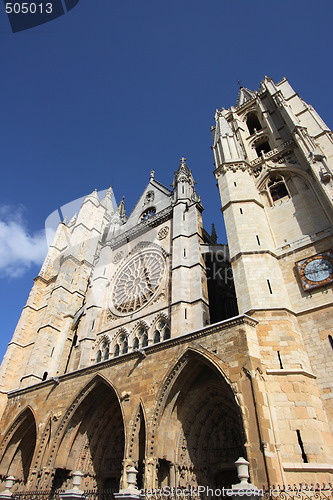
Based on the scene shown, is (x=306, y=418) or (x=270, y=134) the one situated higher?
(x=270, y=134)

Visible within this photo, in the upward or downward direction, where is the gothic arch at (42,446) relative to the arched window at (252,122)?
downward

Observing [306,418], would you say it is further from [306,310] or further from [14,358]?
[14,358]

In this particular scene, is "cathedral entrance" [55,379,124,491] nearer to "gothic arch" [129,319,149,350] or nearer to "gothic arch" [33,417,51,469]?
"gothic arch" [33,417,51,469]

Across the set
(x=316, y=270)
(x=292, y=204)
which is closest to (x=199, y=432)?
(x=316, y=270)

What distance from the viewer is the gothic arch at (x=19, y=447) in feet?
39.2

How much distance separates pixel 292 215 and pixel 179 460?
28.2ft

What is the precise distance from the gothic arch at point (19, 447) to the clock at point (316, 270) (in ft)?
35.2

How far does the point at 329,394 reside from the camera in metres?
7.44

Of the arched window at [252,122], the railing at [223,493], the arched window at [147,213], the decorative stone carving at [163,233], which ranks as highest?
the arched window at [252,122]

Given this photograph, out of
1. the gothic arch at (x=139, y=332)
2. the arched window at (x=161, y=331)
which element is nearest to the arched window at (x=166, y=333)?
the arched window at (x=161, y=331)

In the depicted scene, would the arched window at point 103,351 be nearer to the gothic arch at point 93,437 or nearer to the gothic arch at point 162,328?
the gothic arch at point 162,328

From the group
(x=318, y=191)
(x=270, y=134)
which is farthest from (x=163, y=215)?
(x=318, y=191)

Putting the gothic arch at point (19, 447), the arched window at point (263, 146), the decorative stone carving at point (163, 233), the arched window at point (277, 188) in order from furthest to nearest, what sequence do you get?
the arched window at point (263, 146) → the decorative stone carving at point (163, 233) → the arched window at point (277, 188) → the gothic arch at point (19, 447)

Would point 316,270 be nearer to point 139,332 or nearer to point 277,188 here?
point 277,188
